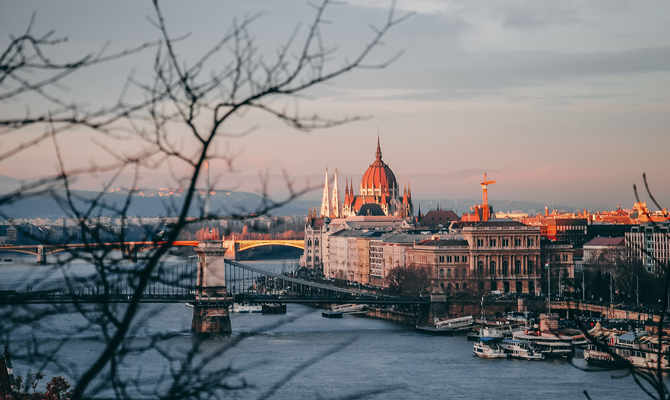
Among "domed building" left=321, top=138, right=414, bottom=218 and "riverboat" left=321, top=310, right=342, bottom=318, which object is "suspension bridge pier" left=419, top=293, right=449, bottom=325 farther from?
"domed building" left=321, top=138, right=414, bottom=218

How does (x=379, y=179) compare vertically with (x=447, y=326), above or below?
above

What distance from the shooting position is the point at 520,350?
29.5 m

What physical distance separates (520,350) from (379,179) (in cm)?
6030

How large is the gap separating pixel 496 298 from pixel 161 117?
3912 centimetres

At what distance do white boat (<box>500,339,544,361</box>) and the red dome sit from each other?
2283 inches

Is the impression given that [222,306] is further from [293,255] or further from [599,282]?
[293,255]

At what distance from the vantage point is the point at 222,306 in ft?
110

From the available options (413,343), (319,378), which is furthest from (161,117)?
(413,343)

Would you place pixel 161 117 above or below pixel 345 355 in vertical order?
above

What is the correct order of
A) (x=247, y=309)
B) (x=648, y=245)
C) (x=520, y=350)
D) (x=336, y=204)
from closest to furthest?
(x=520, y=350)
(x=247, y=309)
(x=648, y=245)
(x=336, y=204)

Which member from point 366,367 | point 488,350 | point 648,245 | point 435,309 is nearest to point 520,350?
point 488,350

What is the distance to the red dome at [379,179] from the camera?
8894cm

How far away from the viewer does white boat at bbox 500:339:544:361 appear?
2895 centimetres

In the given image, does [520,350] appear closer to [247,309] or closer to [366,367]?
[366,367]
